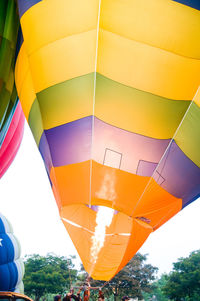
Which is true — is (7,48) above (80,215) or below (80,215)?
above

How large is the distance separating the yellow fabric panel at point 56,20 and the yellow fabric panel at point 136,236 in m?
2.63

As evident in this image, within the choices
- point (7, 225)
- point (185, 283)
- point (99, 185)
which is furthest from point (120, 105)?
point (185, 283)

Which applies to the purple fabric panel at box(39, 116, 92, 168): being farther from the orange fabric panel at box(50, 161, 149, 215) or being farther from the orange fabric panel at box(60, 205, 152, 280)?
the orange fabric panel at box(60, 205, 152, 280)

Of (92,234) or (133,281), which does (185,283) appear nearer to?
(133,281)

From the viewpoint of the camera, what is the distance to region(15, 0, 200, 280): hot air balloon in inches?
124

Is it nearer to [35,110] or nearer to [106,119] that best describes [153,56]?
[106,119]

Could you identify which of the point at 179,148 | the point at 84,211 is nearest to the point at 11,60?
the point at 84,211

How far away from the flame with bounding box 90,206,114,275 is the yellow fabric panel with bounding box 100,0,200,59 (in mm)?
2328

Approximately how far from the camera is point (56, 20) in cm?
327

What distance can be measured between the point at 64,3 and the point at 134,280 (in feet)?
78.0

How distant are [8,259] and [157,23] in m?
9.18

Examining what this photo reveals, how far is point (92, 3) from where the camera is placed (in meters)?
3.10

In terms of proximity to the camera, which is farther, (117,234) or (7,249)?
(7,249)

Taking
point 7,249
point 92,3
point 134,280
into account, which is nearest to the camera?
point 92,3
